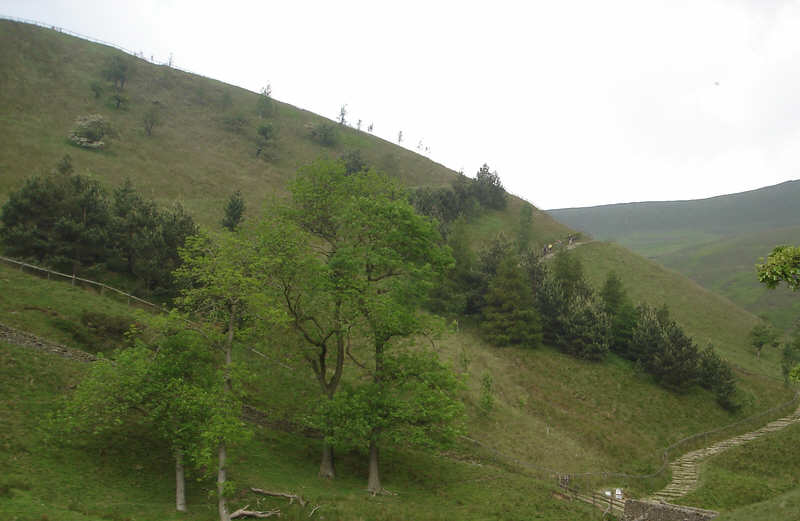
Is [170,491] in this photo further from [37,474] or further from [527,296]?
[527,296]

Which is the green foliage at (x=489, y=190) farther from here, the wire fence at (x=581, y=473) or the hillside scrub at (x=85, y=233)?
the hillside scrub at (x=85, y=233)

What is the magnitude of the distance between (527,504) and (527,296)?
26.7m

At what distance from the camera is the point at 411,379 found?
20.6m

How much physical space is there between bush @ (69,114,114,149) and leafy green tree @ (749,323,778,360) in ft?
320

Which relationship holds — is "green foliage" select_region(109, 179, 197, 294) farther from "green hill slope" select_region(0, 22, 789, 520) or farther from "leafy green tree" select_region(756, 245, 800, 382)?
"leafy green tree" select_region(756, 245, 800, 382)

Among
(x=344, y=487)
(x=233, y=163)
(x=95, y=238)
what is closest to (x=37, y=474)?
(x=344, y=487)

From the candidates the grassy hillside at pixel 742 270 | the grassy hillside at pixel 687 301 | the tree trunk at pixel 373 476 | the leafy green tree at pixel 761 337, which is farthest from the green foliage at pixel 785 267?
the grassy hillside at pixel 742 270

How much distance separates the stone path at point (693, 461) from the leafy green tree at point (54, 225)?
4255 centimetres

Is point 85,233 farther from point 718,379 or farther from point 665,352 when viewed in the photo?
point 718,379

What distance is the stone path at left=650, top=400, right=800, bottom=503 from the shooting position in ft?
84.4

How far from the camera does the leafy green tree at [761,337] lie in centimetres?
5381

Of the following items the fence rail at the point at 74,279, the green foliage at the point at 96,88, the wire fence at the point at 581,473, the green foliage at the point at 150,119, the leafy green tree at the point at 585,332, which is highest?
the green foliage at the point at 96,88

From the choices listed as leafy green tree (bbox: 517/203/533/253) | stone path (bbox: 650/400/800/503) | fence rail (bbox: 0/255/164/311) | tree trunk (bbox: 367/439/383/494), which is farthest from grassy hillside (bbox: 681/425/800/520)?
leafy green tree (bbox: 517/203/533/253)

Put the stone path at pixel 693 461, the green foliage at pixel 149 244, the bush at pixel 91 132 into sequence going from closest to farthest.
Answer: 1. the stone path at pixel 693 461
2. the green foliage at pixel 149 244
3. the bush at pixel 91 132
